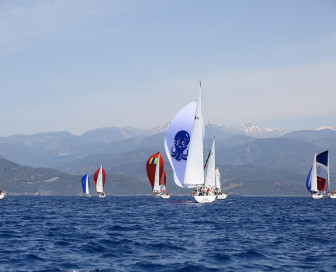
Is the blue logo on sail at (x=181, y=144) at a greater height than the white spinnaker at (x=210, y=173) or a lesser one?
greater

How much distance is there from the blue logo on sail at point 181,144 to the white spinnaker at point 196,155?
13.9 ft

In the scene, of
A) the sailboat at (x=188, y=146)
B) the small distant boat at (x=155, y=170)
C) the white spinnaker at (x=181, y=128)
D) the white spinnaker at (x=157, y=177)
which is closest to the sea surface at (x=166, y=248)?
the sailboat at (x=188, y=146)

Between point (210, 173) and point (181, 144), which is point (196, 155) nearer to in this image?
point (181, 144)

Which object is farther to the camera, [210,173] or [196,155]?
[210,173]

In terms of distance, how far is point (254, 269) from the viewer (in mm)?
29547

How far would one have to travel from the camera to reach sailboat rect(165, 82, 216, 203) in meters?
83.7

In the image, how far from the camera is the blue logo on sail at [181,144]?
89.3m

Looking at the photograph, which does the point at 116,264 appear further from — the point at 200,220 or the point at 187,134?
the point at 187,134

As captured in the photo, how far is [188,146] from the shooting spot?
89.8 m

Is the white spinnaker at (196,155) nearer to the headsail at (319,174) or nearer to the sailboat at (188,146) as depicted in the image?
the sailboat at (188,146)

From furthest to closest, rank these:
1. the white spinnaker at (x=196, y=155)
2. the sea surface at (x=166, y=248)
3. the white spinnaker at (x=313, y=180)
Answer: the white spinnaker at (x=313, y=180), the white spinnaker at (x=196, y=155), the sea surface at (x=166, y=248)

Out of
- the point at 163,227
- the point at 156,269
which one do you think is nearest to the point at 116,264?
the point at 156,269

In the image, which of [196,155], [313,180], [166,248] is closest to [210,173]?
[196,155]

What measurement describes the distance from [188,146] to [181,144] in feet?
3.99
